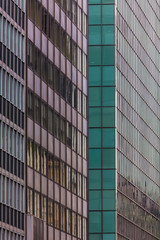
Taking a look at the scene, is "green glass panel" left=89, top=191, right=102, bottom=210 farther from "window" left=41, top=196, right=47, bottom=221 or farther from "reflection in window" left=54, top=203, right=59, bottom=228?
"window" left=41, top=196, right=47, bottom=221

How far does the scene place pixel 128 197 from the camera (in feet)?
393

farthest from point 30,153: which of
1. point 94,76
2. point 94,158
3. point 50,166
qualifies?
point 94,76

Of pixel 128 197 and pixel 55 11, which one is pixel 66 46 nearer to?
pixel 55 11

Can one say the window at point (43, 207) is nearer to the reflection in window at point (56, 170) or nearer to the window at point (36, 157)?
the window at point (36, 157)

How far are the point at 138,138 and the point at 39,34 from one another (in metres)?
48.2

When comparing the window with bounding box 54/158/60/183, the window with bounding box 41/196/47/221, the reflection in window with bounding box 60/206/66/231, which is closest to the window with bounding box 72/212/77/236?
the reflection in window with bounding box 60/206/66/231

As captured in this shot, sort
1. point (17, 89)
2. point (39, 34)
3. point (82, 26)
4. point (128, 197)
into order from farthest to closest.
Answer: point (128, 197) < point (82, 26) < point (39, 34) < point (17, 89)

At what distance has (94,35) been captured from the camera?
114m

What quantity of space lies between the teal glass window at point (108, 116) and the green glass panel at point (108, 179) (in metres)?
5.02

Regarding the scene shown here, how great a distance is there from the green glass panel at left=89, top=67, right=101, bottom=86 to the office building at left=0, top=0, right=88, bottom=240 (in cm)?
1213

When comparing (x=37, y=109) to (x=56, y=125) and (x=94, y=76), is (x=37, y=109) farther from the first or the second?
(x=94, y=76)

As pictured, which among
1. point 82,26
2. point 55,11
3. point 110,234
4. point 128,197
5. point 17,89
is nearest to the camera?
point 17,89

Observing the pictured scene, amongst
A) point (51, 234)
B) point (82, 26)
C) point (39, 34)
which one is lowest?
point (51, 234)

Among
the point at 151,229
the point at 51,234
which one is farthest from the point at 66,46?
the point at 151,229
